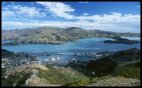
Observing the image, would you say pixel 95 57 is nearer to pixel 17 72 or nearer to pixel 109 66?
pixel 109 66

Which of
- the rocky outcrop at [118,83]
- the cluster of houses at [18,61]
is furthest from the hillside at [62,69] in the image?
the rocky outcrop at [118,83]

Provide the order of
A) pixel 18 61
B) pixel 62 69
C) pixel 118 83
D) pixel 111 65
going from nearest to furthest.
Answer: pixel 118 83 → pixel 18 61 → pixel 111 65 → pixel 62 69

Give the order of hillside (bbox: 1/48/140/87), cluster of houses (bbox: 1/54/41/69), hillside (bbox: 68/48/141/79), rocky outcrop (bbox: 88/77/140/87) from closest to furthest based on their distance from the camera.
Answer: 1. rocky outcrop (bbox: 88/77/140/87)
2. hillside (bbox: 1/48/140/87)
3. cluster of houses (bbox: 1/54/41/69)
4. hillside (bbox: 68/48/141/79)

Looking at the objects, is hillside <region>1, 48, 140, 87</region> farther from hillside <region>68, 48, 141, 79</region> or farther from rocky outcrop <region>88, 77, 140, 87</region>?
rocky outcrop <region>88, 77, 140, 87</region>

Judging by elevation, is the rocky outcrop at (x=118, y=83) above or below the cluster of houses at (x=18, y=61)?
below

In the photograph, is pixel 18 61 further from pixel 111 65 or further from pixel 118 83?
pixel 118 83

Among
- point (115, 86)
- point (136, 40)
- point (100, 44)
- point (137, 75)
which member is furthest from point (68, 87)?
point (100, 44)

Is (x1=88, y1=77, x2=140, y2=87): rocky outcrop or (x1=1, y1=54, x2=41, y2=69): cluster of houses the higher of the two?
(x1=1, y1=54, x2=41, y2=69): cluster of houses

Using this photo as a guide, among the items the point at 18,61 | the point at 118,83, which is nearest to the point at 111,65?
the point at 18,61

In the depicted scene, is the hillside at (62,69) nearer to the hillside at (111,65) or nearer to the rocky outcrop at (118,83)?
the hillside at (111,65)

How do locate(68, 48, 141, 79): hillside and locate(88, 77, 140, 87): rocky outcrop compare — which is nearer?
locate(88, 77, 140, 87): rocky outcrop

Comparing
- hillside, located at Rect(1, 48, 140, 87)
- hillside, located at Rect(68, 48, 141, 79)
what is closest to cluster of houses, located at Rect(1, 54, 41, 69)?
hillside, located at Rect(1, 48, 140, 87)
